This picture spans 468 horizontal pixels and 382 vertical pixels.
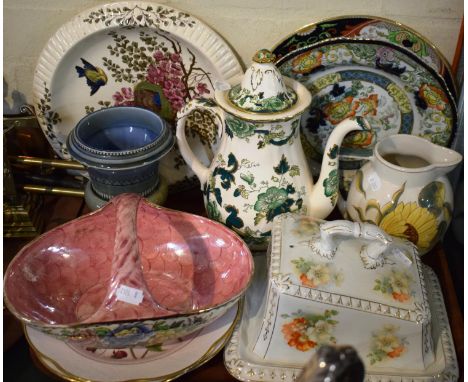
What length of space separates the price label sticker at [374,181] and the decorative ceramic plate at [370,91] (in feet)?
0.14

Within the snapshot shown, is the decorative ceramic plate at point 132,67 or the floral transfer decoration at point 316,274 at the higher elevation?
the decorative ceramic plate at point 132,67

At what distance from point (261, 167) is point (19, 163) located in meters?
0.40

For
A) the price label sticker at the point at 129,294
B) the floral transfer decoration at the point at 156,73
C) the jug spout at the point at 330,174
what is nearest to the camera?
the price label sticker at the point at 129,294

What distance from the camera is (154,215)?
27.3 inches

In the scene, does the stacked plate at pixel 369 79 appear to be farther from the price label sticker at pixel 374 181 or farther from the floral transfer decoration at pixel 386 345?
the floral transfer decoration at pixel 386 345

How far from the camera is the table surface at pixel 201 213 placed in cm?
60

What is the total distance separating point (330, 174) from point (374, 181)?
6cm

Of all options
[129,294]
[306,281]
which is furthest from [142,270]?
[306,281]

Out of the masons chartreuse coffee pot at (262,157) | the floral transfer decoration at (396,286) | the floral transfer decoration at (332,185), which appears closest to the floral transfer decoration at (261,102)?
the masons chartreuse coffee pot at (262,157)

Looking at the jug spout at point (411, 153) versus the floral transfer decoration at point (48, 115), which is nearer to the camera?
the jug spout at point (411, 153)

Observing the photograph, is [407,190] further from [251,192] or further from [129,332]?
[129,332]

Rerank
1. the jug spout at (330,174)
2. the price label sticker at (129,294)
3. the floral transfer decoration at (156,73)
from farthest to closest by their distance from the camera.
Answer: the floral transfer decoration at (156,73) < the jug spout at (330,174) < the price label sticker at (129,294)

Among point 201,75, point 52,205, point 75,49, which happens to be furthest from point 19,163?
point 201,75

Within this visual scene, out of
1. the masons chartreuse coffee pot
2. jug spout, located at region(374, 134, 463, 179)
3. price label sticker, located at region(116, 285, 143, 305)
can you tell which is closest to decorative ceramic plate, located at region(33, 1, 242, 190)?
the masons chartreuse coffee pot
